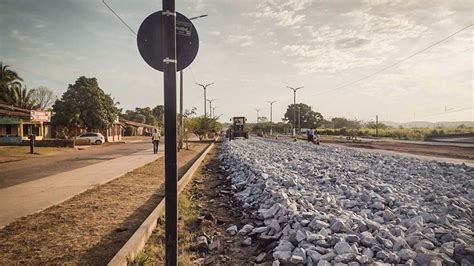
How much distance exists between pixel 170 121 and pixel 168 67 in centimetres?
47

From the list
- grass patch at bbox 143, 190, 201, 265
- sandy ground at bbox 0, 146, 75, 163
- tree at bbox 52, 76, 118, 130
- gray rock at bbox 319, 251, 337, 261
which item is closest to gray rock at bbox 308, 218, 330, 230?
gray rock at bbox 319, 251, 337, 261

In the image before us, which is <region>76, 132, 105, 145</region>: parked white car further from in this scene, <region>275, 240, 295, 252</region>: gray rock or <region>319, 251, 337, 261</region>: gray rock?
<region>319, 251, 337, 261</region>: gray rock

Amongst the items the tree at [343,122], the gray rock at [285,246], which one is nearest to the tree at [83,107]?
the gray rock at [285,246]

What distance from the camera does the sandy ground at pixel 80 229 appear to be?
4.02 meters

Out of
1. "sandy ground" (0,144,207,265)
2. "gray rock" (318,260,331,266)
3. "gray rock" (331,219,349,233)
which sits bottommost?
"sandy ground" (0,144,207,265)

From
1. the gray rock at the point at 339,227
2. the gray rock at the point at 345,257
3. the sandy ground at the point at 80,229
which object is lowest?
the sandy ground at the point at 80,229

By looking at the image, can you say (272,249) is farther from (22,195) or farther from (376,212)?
(22,195)

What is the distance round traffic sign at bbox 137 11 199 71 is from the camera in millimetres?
3141

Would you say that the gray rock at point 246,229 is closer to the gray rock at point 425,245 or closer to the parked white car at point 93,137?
the gray rock at point 425,245

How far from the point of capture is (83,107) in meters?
40.1

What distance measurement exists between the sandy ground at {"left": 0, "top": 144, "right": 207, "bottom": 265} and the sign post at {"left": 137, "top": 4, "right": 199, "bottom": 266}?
1484 millimetres

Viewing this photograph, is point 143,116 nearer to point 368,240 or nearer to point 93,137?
point 93,137

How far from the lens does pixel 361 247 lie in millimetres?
3689

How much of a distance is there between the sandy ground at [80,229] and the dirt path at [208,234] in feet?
1.68
